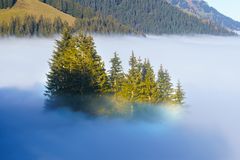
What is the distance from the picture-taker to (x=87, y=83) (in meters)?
62.4

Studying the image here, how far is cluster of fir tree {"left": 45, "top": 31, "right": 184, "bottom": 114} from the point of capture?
201ft

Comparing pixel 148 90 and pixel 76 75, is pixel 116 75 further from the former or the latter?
pixel 76 75

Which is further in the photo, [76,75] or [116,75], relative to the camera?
[116,75]

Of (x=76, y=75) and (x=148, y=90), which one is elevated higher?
(x=76, y=75)

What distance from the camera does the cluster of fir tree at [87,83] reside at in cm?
6138

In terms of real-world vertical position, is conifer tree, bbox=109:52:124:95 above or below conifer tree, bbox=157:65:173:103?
above

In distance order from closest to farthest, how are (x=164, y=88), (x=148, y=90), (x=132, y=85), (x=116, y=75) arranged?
(x=132, y=85) → (x=148, y=90) → (x=116, y=75) → (x=164, y=88)

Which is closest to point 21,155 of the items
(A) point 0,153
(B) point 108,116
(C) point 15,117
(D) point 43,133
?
(A) point 0,153

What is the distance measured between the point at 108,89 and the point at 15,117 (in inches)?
561

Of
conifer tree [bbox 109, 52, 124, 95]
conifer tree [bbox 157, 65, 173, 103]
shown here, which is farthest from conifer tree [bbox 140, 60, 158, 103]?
conifer tree [bbox 109, 52, 124, 95]

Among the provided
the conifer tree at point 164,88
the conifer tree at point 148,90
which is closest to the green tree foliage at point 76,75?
the conifer tree at point 148,90

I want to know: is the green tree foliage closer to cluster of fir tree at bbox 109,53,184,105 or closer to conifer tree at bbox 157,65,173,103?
cluster of fir tree at bbox 109,53,184,105

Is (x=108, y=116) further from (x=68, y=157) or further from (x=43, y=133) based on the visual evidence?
(x=68, y=157)

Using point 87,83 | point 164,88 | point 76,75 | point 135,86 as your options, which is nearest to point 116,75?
point 135,86
